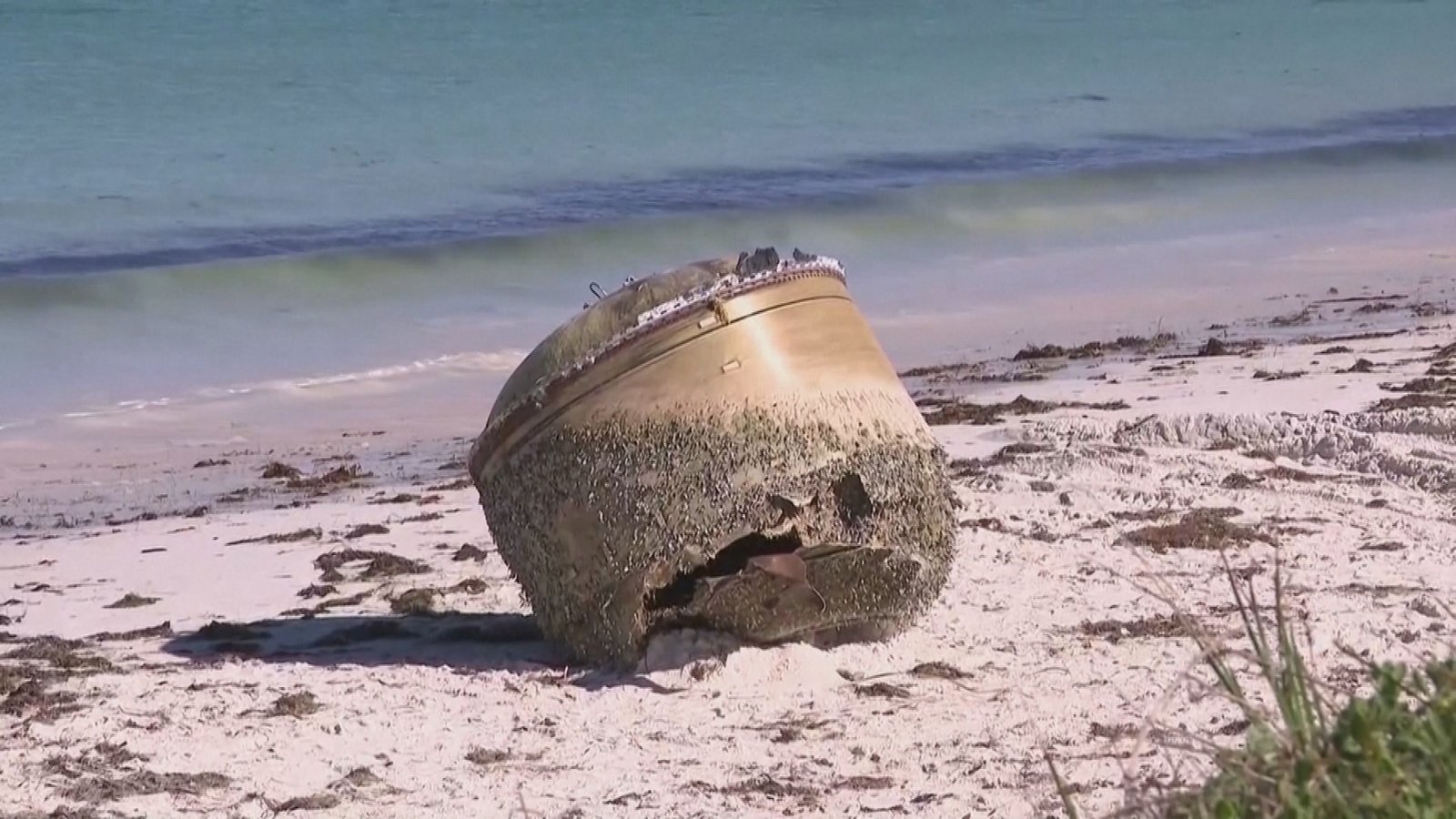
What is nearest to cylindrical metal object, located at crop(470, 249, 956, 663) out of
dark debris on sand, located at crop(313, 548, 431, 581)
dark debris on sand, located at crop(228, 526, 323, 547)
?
dark debris on sand, located at crop(313, 548, 431, 581)

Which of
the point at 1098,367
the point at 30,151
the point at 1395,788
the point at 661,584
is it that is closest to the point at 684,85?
the point at 30,151

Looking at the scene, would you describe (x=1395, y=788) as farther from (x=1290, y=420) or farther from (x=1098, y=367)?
(x=1098, y=367)

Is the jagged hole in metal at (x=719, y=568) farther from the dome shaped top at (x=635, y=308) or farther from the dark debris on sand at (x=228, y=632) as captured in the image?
the dark debris on sand at (x=228, y=632)

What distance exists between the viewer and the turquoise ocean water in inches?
532

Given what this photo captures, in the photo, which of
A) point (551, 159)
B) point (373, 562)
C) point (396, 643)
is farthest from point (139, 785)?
point (551, 159)

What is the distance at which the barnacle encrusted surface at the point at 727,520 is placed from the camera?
16.4 ft

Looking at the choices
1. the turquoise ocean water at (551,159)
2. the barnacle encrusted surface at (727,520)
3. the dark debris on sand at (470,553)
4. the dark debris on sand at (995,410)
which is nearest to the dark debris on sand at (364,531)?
the dark debris on sand at (470,553)

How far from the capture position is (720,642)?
5.22 metres

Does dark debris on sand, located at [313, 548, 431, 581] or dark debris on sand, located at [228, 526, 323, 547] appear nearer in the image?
dark debris on sand, located at [313, 548, 431, 581]

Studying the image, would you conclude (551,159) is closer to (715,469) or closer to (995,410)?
(995,410)

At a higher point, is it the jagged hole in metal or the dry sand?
the jagged hole in metal

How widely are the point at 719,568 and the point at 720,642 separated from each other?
0.64 feet

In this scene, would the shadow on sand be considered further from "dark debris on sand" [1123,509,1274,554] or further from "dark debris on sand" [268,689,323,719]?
"dark debris on sand" [1123,509,1274,554]

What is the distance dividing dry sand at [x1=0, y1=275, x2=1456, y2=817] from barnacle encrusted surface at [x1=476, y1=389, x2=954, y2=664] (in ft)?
0.40
